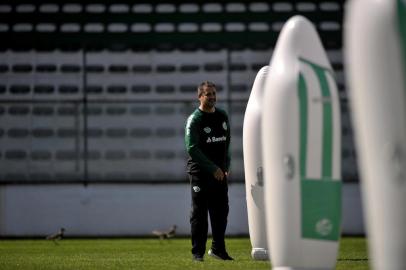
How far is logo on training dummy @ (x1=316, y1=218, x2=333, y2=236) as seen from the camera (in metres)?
6.27

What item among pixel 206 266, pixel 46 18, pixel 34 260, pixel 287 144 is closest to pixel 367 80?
pixel 287 144

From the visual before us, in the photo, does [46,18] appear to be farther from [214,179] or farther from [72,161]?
[214,179]

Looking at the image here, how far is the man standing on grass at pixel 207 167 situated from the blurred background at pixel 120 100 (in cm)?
787

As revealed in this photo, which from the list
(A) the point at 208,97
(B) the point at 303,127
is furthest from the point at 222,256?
(B) the point at 303,127

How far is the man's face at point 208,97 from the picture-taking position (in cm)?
927

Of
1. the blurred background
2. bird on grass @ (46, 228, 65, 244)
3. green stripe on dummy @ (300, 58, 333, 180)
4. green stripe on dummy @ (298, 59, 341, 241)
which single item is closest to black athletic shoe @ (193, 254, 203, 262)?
green stripe on dummy @ (298, 59, 341, 241)

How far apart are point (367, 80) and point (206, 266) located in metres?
Answer: 4.22

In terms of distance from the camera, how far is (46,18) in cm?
2178

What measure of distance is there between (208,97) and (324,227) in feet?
10.6

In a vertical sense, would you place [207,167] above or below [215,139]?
below

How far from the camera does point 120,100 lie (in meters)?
18.9

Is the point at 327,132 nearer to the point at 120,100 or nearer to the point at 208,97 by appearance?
the point at 208,97

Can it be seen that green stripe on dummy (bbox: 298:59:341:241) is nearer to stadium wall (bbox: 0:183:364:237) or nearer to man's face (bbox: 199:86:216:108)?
man's face (bbox: 199:86:216:108)

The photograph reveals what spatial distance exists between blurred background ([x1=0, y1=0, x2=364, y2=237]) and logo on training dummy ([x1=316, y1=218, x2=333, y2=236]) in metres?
11.0
